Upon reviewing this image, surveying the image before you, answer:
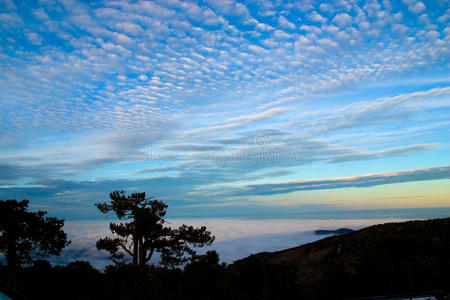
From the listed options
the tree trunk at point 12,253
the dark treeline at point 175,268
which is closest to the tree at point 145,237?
the dark treeline at point 175,268

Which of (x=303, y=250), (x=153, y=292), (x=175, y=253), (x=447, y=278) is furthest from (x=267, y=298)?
(x=303, y=250)

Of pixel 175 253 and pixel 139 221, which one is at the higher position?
pixel 139 221

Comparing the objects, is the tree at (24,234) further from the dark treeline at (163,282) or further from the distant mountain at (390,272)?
the distant mountain at (390,272)

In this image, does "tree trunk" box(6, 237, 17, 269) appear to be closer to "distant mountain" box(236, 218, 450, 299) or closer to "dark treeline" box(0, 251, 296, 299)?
"dark treeline" box(0, 251, 296, 299)

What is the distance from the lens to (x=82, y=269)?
78.1 ft

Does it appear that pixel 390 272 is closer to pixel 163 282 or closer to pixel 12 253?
pixel 163 282

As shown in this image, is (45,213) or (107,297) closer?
(107,297)

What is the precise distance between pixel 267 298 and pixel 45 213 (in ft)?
58.5

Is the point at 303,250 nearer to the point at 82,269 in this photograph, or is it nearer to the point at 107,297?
the point at 82,269

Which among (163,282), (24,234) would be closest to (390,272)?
(163,282)

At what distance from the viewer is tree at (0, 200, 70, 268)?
22688 mm

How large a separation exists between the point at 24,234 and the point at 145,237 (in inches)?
361

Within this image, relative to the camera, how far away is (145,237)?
27969 millimetres

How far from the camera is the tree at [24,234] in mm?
22688
